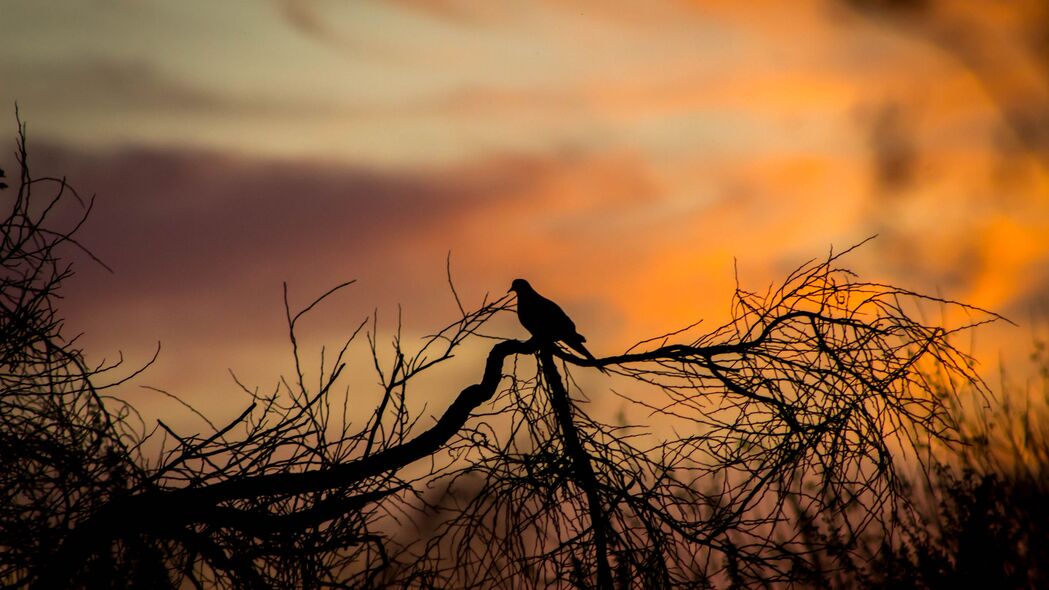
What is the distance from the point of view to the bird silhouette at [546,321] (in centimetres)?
665

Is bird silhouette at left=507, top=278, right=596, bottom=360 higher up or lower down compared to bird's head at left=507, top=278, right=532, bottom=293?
lower down

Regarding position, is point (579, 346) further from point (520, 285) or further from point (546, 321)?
point (520, 285)

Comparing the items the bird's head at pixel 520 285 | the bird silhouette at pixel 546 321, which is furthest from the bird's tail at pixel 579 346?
the bird's head at pixel 520 285

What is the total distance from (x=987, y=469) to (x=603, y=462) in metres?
4.19

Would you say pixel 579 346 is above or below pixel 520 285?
below

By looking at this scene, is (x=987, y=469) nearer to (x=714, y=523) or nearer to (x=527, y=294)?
(x=714, y=523)

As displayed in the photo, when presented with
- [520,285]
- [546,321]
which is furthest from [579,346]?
[520,285]

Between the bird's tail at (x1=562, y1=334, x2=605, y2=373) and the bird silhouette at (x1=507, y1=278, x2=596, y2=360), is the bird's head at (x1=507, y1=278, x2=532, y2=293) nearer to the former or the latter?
the bird silhouette at (x1=507, y1=278, x2=596, y2=360)

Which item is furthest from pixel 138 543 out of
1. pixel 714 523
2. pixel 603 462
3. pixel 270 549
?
pixel 714 523

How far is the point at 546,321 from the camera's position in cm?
727

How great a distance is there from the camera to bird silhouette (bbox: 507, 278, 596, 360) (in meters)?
6.65

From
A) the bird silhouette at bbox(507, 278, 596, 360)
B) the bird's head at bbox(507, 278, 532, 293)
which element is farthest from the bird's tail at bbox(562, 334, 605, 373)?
the bird's head at bbox(507, 278, 532, 293)

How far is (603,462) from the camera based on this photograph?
604cm

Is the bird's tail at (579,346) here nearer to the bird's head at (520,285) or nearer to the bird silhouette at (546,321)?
the bird silhouette at (546,321)
